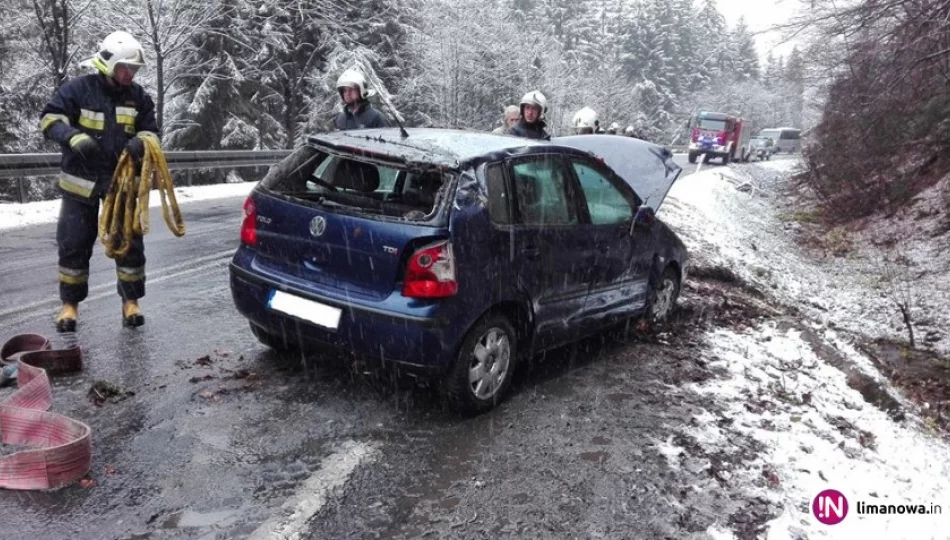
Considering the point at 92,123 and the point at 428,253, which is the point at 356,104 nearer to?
the point at 92,123

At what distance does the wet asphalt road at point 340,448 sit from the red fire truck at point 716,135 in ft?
125

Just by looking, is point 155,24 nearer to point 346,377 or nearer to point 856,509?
point 346,377

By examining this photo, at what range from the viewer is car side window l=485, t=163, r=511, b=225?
4.36 metres

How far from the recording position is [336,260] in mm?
4172

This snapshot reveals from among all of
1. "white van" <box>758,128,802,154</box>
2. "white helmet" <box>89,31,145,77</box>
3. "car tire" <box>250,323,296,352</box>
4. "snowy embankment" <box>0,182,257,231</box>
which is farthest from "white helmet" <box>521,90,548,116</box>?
"white van" <box>758,128,802,154</box>

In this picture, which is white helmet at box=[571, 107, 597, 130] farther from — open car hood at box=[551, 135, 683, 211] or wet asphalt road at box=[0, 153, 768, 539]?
wet asphalt road at box=[0, 153, 768, 539]

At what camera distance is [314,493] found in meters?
3.30

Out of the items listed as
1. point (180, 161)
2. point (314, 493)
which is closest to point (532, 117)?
point (314, 493)

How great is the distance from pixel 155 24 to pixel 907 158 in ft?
63.5

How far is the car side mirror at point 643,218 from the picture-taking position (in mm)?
5824

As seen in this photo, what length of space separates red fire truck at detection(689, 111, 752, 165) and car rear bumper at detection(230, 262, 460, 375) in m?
39.3

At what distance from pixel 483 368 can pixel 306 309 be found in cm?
109

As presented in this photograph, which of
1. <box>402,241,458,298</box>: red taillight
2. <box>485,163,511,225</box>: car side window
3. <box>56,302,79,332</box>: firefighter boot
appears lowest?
<box>56,302,79,332</box>: firefighter boot

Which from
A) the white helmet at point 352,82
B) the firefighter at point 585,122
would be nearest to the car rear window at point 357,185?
the white helmet at point 352,82
